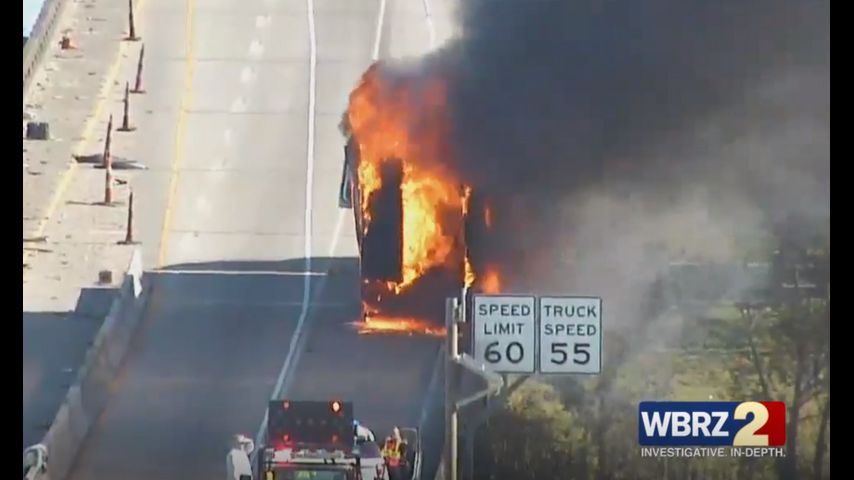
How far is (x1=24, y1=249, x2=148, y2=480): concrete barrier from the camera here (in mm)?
6086

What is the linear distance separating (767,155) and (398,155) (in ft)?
5.57

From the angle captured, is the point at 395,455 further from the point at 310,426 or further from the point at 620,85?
the point at 620,85

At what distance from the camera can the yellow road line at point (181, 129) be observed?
622 centimetres

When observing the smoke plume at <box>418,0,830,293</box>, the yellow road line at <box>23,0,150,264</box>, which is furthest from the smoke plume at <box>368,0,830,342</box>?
the yellow road line at <box>23,0,150,264</box>

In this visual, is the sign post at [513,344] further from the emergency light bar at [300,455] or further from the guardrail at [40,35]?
the guardrail at [40,35]

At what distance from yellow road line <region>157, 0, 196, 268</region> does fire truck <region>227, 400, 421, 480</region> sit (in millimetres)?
898

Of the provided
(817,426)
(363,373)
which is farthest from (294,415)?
(817,426)

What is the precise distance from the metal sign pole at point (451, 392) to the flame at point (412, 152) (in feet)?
0.93

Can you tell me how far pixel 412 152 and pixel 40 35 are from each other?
5.90ft

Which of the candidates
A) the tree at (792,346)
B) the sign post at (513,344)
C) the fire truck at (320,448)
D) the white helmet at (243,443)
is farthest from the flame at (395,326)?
the tree at (792,346)

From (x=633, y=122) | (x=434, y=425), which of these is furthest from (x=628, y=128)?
(x=434, y=425)

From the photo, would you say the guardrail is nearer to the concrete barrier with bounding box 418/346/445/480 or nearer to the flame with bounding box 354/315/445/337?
the flame with bounding box 354/315/445/337

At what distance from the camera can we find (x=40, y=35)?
6.35 m

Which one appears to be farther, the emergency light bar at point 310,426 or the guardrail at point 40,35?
the guardrail at point 40,35
